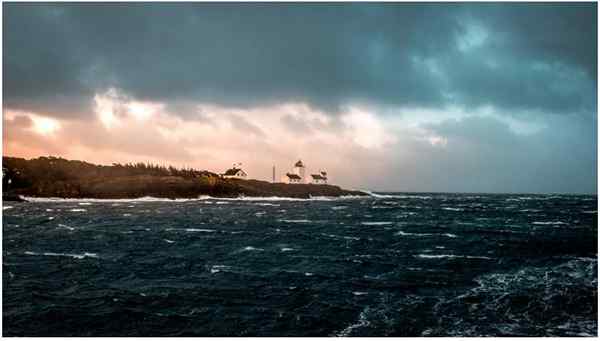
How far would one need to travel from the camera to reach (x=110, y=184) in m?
137

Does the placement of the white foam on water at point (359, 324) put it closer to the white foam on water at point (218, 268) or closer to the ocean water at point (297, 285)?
the ocean water at point (297, 285)

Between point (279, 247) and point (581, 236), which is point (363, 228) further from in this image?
point (581, 236)

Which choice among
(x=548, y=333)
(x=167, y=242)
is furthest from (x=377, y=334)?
(x=167, y=242)

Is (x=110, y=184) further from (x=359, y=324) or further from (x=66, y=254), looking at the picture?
(x=359, y=324)

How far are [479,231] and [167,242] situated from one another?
103ft

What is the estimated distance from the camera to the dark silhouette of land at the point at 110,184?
12975cm

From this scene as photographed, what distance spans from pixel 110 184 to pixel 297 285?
12564 centimetres

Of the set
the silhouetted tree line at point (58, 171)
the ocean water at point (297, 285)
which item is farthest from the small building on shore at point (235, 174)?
the ocean water at point (297, 285)

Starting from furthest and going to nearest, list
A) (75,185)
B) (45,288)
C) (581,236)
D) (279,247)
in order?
1. (75,185)
2. (581,236)
3. (279,247)
4. (45,288)

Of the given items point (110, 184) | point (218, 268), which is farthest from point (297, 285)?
point (110, 184)

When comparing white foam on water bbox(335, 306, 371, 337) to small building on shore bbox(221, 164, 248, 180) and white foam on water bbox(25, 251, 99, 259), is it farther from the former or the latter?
small building on shore bbox(221, 164, 248, 180)

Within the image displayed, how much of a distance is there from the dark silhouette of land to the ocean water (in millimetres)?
92885

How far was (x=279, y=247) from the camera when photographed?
121 feet

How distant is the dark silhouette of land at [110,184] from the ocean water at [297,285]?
92.9m
